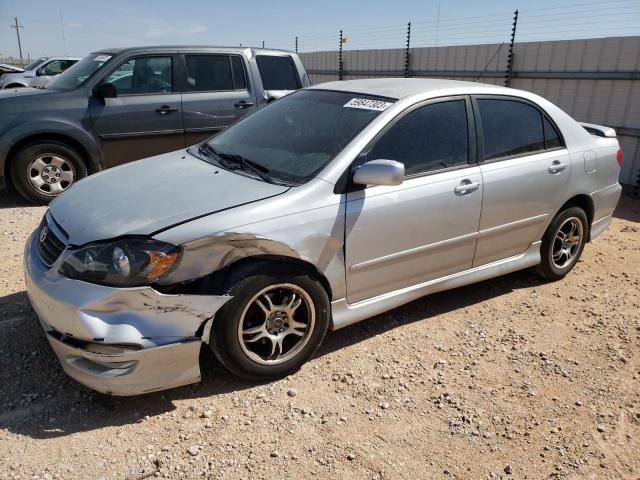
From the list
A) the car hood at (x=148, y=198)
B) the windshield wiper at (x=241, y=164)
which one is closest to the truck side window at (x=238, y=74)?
the windshield wiper at (x=241, y=164)

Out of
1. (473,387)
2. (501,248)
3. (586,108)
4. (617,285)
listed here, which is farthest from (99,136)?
(586,108)

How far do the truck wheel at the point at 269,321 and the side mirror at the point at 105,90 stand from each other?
14.5ft

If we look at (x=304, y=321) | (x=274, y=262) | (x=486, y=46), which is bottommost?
(x=304, y=321)

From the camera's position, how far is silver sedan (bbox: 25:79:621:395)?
8.29 ft

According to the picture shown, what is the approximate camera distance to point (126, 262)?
2510 millimetres

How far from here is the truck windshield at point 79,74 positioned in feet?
20.6

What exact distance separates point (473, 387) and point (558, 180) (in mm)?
1951

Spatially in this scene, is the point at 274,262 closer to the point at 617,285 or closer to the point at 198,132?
the point at 617,285

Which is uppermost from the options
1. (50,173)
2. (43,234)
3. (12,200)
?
(43,234)

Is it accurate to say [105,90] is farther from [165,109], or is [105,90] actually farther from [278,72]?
[278,72]

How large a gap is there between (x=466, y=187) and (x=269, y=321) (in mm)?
1615

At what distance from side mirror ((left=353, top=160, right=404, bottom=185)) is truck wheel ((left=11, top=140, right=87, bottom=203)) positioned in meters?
4.38

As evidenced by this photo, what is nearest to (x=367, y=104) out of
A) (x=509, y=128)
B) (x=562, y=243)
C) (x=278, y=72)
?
(x=509, y=128)

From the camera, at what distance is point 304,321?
9.83ft
